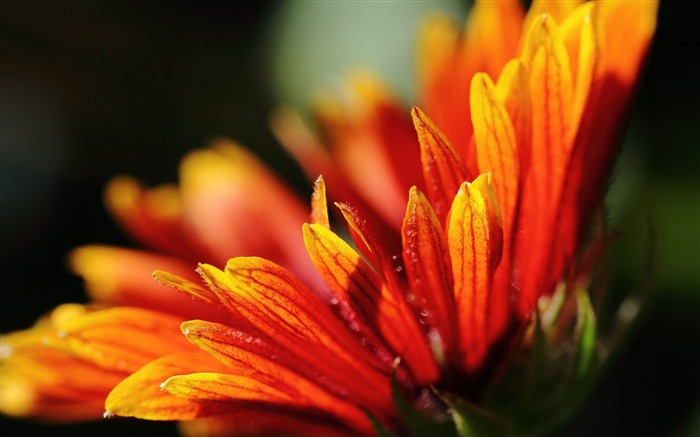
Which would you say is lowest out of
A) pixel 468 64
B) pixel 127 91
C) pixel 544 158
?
pixel 544 158

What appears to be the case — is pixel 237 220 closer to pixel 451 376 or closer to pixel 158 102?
pixel 451 376

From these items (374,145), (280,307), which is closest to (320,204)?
(280,307)

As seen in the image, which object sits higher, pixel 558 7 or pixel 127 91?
pixel 127 91

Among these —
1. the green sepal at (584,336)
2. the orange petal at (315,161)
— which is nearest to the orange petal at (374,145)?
the orange petal at (315,161)

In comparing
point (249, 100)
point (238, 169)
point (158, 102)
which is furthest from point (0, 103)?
point (238, 169)

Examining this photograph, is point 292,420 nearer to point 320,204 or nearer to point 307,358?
point 307,358
